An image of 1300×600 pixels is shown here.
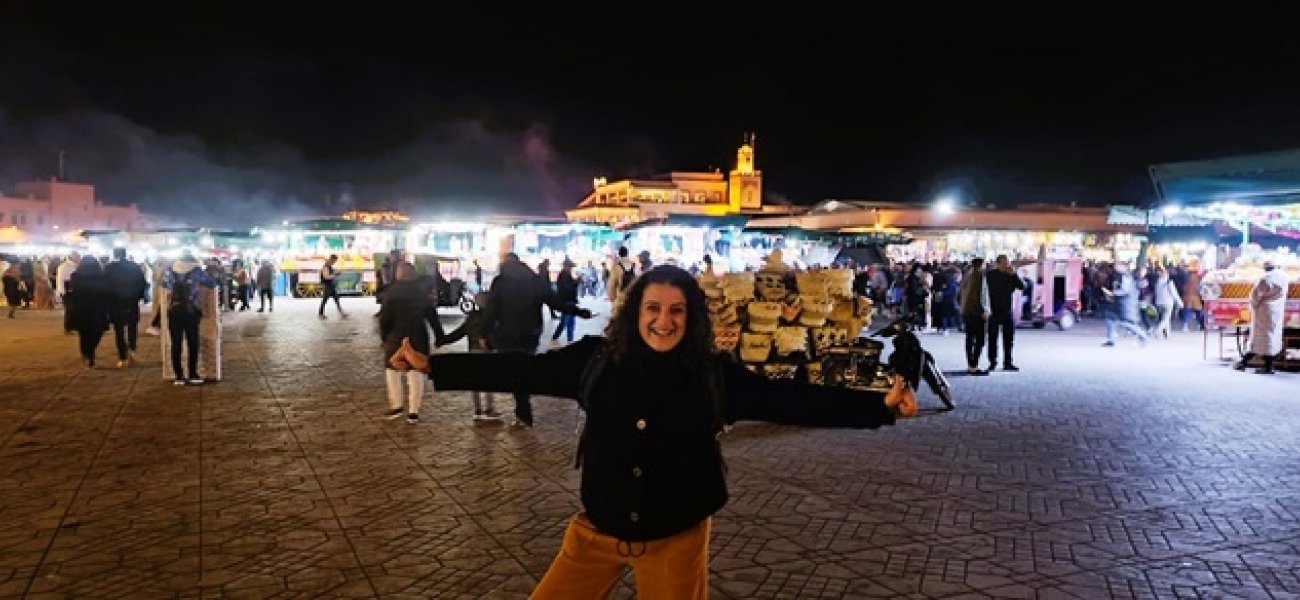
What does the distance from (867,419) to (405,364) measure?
158 centimetres

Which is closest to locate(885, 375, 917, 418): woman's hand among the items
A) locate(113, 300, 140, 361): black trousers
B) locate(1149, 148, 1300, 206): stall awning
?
locate(1149, 148, 1300, 206): stall awning

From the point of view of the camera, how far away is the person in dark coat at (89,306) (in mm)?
13375

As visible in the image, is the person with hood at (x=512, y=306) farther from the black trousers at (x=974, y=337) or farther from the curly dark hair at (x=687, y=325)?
the black trousers at (x=974, y=337)

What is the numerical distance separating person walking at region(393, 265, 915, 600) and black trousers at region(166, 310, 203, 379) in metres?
9.72

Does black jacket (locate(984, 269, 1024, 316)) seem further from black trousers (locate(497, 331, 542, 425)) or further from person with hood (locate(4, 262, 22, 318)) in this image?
person with hood (locate(4, 262, 22, 318))

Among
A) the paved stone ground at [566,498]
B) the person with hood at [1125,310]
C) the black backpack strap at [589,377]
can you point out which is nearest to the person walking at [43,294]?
the paved stone ground at [566,498]

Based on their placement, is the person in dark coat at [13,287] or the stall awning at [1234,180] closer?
the stall awning at [1234,180]

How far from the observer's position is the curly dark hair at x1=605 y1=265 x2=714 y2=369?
2961 mm

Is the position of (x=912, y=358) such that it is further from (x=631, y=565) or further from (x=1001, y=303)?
(x=631, y=565)

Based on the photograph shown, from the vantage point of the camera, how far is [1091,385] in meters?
11.9

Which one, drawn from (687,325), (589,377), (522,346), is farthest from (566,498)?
(687,325)

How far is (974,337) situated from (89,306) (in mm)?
12227

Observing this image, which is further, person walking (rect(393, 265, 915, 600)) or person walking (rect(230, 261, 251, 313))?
person walking (rect(230, 261, 251, 313))

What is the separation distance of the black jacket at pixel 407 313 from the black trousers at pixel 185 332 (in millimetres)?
3682
